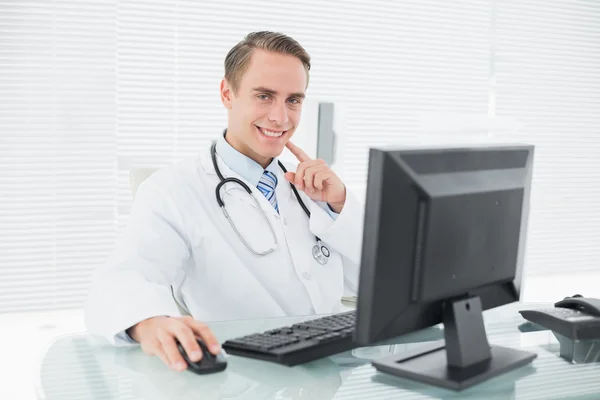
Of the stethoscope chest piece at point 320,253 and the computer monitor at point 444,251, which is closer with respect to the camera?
the computer monitor at point 444,251

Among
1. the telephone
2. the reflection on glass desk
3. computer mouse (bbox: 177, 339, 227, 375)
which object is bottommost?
the reflection on glass desk

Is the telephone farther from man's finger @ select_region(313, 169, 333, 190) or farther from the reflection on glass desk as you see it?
man's finger @ select_region(313, 169, 333, 190)

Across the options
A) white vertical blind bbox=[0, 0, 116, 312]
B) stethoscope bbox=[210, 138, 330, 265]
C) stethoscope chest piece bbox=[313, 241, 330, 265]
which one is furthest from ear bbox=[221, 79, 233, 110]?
white vertical blind bbox=[0, 0, 116, 312]

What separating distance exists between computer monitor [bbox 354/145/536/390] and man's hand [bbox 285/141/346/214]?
610mm

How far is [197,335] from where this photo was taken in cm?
113

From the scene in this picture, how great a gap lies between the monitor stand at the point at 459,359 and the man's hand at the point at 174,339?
0.95 ft

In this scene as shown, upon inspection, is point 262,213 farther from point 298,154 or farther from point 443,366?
point 443,366

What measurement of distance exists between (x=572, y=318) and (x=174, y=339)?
77cm

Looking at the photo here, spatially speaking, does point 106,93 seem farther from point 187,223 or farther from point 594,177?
point 594,177

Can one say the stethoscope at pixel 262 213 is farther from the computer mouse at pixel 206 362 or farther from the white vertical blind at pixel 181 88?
the white vertical blind at pixel 181 88

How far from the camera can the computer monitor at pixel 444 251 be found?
99 cm

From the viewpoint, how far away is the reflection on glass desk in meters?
1.01

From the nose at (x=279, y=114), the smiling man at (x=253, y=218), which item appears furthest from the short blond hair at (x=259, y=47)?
the nose at (x=279, y=114)

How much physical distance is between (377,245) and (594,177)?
4.25 m
